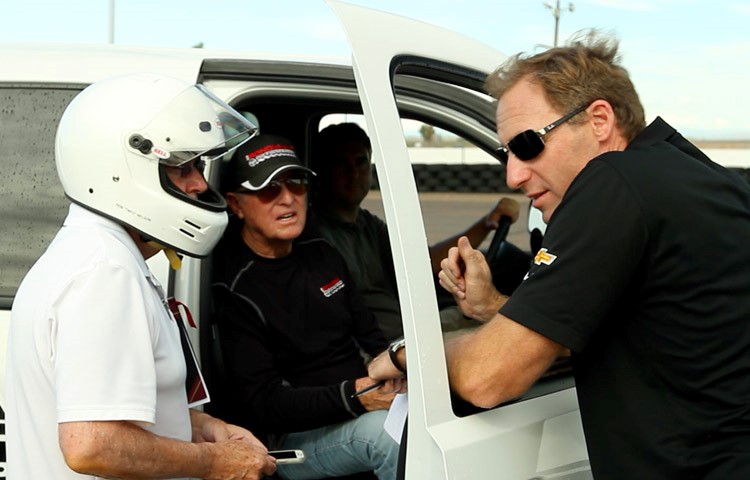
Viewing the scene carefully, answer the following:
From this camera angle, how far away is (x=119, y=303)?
Answer: 182 centimetres

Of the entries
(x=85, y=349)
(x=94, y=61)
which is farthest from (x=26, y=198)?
(x=85, y=349)

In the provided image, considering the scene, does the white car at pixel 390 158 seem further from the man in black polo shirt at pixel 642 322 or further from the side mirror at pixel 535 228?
the side mirror at pixel 535 228

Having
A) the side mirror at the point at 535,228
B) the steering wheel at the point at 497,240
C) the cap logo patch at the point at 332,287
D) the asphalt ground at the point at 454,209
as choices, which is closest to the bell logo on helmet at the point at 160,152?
the cap logo patch at the point at 332,287

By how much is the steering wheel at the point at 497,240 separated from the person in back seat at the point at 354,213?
0.04m

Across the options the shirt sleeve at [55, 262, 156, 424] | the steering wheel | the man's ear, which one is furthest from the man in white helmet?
the steering wheel

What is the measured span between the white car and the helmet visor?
1.16ft

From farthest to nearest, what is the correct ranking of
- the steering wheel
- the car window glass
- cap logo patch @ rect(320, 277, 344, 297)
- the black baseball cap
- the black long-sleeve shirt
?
the steering wheel
cap logo patch @ rect(320, 277, 344, 297)
the black baseball cap
the black long-sleeve shirt
the car window glass

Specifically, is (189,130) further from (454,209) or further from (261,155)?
(454,209)

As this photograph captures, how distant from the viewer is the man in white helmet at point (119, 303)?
5.80ft

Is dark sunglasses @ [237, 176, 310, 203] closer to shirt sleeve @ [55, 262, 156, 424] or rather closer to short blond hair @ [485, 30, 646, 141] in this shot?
short blond hair @ [485, 30, 646, 141]

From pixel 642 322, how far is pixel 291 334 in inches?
59.5

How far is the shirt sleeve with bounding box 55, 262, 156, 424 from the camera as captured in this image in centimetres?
175

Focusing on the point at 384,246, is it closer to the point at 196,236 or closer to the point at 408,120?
the point at 408,120

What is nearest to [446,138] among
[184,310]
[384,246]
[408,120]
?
[408,120]
